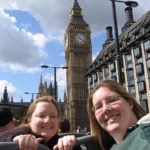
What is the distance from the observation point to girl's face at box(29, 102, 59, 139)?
3.13m

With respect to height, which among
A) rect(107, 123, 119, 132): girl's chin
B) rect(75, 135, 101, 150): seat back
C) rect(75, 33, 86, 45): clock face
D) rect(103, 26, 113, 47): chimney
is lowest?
rect(75, 135, 101, 150): seat back

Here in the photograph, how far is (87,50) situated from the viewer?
117312 millimetres

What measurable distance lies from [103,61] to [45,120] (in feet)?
239

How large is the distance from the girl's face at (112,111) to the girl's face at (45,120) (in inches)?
18.3

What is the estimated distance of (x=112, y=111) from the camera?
2744 millimetres

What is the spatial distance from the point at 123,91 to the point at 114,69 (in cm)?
6744

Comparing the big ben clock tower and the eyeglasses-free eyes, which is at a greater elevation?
the big ben clock tower

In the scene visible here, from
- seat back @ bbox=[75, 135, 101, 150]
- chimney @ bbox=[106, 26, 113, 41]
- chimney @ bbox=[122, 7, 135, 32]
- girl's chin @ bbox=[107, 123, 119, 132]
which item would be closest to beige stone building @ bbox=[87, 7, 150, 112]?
chimney @ bbox=[122, 7, 135, 32]

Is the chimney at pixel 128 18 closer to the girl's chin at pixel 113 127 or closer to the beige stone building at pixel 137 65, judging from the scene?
the beige stone building at pixel 137 65

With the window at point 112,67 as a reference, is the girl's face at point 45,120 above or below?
below

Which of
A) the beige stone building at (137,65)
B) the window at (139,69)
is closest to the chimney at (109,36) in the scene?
the beige stone building at (137,65)

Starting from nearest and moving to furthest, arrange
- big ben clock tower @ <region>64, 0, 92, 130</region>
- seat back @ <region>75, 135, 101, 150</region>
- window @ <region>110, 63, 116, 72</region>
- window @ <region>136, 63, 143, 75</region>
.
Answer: seat back @ <region>75, 135, 101, 150</region> < window @ <region>136, 63, 143, 75</region> < window @ <region>110, 63, 116, 72</region> < big ben clock tower @ <region>64, 0, 92, 130</region>

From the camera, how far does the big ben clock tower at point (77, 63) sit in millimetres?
109438

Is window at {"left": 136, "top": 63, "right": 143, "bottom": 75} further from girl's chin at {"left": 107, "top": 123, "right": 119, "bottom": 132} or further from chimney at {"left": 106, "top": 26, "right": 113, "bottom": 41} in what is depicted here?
girl's chin at {"left": 107, "top": 123, "right": 119, "bottom": 132}
